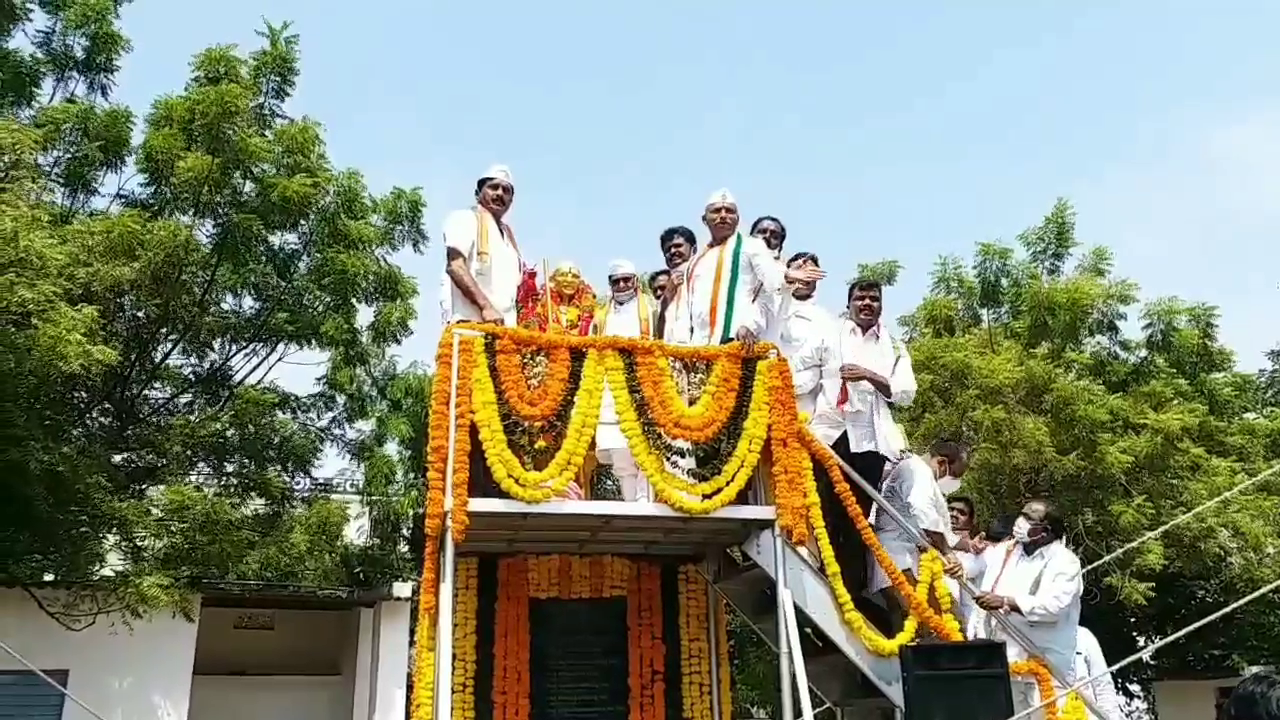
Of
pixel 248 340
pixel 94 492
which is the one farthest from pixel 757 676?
pixel 94 492

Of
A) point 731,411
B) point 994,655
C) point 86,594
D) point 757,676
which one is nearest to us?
point 994,655

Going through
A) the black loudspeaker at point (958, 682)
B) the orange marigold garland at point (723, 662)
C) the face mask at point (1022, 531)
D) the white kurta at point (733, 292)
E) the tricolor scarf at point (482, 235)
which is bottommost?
the black loudspeaker at point (958, 682)

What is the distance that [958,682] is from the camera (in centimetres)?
511

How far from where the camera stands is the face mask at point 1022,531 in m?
6.08

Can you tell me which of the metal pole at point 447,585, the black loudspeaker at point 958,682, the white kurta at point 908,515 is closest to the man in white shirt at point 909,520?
the white kurta at point 908,515

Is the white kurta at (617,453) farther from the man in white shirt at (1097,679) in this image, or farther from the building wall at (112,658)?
the building wall at (112,658)

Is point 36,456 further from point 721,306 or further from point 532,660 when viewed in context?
point 721,306

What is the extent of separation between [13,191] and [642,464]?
580 cm

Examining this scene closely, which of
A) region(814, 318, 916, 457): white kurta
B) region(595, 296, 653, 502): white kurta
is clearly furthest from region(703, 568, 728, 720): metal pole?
region(814, 318, 916, 457): white kurta

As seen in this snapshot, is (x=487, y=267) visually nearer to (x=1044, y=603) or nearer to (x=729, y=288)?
(x=729, y=288)

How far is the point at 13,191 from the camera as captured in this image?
8227 mm

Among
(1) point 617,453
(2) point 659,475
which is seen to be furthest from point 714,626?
(2) point 659,475

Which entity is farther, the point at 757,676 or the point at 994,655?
the point at 757,676

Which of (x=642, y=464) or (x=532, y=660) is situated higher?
(x=642, y=464)
